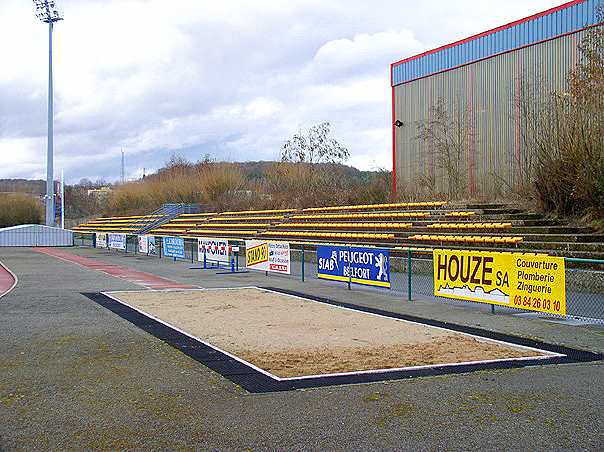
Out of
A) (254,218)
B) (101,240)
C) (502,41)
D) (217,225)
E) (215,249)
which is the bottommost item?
(101,240)

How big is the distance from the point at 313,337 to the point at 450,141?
83.9 feet

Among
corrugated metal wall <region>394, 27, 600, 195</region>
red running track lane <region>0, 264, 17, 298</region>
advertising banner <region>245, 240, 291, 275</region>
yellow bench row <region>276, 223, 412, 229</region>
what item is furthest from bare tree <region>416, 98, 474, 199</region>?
red running track lane <region>0, 264, 17, 298</region>

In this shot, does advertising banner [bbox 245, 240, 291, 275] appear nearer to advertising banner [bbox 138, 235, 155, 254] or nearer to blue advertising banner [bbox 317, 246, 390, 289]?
blue advertising banner [bbox 317, 246, 390, 289]

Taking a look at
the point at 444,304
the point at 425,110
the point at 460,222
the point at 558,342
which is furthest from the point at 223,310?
the point at 425,110

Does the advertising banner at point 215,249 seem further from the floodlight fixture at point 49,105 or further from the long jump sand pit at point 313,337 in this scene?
the floodlight fixture at point 49,105

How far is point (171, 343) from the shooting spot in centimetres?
1077

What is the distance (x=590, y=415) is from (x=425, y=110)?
105 feet

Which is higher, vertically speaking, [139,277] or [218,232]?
[218,232]

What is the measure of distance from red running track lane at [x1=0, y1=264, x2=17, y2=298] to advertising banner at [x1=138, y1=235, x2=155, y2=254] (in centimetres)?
890

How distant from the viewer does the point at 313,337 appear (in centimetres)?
1126

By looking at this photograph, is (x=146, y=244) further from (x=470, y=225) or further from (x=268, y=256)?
(x=470, y=225)

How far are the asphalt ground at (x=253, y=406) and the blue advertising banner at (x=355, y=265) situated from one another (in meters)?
6.93

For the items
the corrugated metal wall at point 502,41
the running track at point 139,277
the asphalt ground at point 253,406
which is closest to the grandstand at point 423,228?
the corrugated metal wall at point 502,41

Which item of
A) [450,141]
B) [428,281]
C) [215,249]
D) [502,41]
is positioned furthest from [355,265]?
[502,41]
